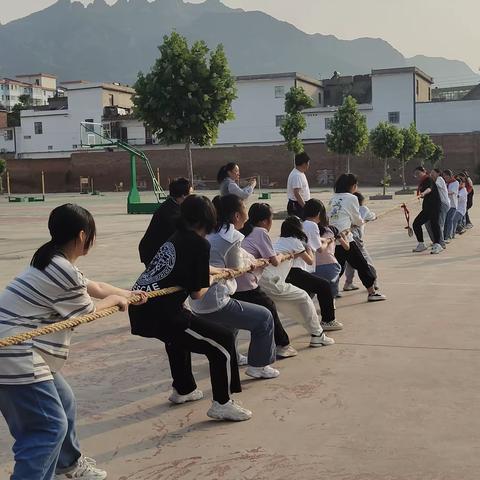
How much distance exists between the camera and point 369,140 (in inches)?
1553

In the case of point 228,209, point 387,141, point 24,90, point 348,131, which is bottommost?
point 228,209

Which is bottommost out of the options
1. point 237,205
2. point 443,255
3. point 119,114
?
point 443,255

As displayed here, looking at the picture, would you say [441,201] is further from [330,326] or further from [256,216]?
[256,216]

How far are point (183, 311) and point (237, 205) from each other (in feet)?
3.62

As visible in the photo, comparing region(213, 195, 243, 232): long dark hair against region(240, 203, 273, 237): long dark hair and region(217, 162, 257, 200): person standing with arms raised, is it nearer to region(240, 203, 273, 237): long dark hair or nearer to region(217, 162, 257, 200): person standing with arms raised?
region(240, 203, 273, 237): long dark hair

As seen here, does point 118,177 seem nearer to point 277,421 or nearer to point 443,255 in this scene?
point 443,255

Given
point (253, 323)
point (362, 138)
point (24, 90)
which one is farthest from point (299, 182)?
point (24, 90)

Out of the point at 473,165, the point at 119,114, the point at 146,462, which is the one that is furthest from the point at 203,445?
the point at 119,114

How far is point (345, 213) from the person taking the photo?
8.68 meters

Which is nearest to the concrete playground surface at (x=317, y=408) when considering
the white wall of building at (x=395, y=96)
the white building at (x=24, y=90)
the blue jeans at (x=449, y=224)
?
the blue jeans at (x=449, y=224)

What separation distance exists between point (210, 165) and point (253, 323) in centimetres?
5508

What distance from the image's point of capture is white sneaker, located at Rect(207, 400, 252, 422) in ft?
15.4

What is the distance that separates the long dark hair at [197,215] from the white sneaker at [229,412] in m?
1.14

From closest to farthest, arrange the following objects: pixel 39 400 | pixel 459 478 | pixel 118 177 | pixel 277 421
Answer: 1. pixel 39 400
2. pixel 459 478
3. pixel 277 421
4. pixel 118 177
